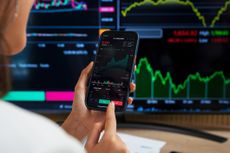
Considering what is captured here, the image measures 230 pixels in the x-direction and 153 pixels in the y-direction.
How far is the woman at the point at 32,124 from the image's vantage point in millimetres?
401

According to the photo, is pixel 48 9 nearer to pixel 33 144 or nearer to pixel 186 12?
pixel 186 12

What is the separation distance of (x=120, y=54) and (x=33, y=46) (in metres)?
0.36

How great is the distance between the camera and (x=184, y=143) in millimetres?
1217

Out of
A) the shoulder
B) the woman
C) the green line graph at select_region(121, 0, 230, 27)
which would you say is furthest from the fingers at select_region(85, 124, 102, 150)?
the green line graph at select_region(121, 0, 230, 27)

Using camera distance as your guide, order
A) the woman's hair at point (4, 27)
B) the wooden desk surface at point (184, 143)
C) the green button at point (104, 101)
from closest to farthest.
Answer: the woman's hair at point (4, 27) → the green button at point (104, 101) → the wooden desk surface at point (184, 143)

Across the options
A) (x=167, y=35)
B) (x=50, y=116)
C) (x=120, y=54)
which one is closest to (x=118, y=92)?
(x=120, y=54)

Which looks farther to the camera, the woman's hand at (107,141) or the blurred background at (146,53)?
the blurred background at (146,53)

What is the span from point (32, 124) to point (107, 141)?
373 mm

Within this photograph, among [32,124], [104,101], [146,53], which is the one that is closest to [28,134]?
[32,124]

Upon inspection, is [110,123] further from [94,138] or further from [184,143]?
[184,143]

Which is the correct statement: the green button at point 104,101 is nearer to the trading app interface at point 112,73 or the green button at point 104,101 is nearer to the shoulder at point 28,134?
the trading app interface at point 112,73

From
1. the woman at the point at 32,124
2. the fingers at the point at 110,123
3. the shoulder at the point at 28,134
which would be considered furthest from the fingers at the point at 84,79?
Answer: the shoulder at the point at 28,134

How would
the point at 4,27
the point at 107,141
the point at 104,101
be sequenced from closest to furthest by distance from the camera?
the point at 4,27 → the point at 107,141 → the point at 104,101

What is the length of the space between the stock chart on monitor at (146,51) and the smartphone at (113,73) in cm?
23
